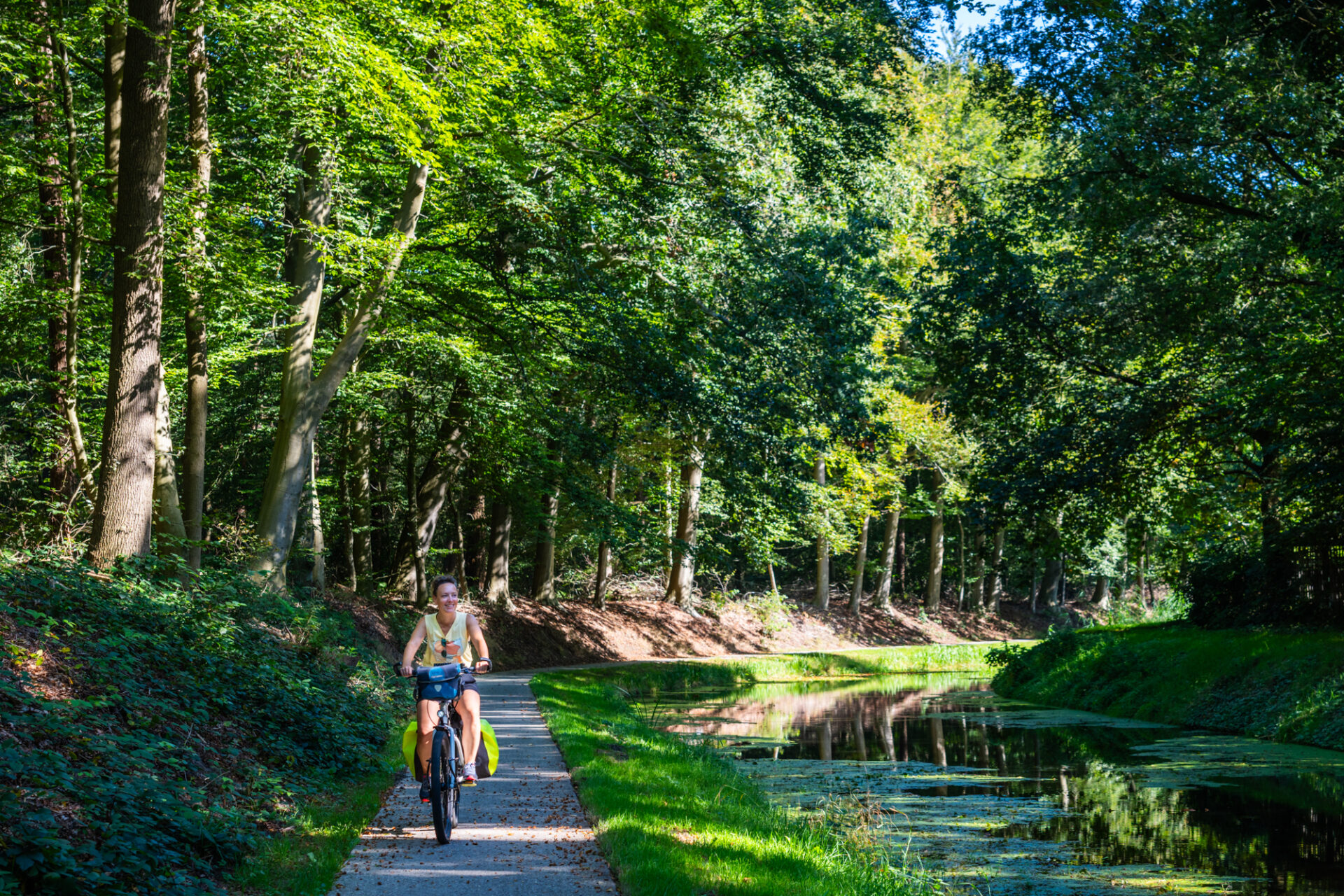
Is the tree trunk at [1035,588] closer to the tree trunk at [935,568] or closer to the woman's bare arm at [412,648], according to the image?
the tree trunk at [935,568]

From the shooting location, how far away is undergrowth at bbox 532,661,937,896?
222 inches

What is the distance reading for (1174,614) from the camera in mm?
26688

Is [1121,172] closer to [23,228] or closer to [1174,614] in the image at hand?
[1174,614]

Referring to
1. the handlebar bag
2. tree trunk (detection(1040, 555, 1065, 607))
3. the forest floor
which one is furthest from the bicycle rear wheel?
tree trunk (detection(1040, 555, 1065, 607))

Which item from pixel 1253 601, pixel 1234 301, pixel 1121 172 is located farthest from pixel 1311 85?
pixel 1253 601

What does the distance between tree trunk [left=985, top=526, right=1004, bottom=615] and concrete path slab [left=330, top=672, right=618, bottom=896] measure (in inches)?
1478

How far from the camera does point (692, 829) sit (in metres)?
6.95

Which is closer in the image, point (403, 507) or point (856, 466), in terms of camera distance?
point (403, 507)

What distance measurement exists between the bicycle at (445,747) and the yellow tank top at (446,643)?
14 cm

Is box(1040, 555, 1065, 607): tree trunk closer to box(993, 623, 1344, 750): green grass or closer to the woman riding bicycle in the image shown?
box(993, 623, 1344, 750): green grass

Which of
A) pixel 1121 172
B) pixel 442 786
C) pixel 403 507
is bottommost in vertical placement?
pixel 442 786

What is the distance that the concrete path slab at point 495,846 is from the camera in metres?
5.63

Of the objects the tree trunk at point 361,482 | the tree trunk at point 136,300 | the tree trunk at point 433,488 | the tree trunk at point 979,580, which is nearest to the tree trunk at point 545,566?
the tree trunk at point 433,488

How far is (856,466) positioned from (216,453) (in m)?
20.6
